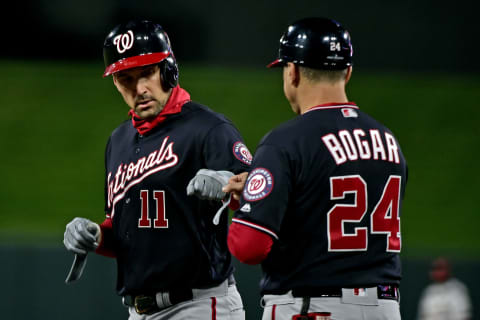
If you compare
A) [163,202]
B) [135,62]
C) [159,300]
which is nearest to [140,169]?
[163,202]

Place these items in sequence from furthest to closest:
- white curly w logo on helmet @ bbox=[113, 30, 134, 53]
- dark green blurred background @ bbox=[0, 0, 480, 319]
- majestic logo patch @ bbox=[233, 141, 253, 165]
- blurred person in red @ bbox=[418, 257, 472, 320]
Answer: dark green blurred background @ bbox=[0, 0, 480, 319], blurred person in red @ bbox=[418, 257, 472, 320], white curly w logo on helmet @ bbox=[113, 30, 134, 53], majestic logo patch @ bbox=[233, 141, 253, 165]

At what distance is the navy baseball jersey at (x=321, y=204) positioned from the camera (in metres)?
2.59

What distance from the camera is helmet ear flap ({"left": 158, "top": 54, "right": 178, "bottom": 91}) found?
3518mm

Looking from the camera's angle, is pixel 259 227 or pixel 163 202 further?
pixel 163 202

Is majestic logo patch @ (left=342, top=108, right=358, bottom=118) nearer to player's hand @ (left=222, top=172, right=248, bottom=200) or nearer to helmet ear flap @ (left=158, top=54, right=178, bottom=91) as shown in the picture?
player's hand @ (left=222, top=172, right=248, bottom=200)

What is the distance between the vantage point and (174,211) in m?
3.33

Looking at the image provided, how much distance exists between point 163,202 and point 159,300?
44cm

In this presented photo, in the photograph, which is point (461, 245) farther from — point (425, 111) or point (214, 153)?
point (214, 153)

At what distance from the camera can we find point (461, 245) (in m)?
12.1

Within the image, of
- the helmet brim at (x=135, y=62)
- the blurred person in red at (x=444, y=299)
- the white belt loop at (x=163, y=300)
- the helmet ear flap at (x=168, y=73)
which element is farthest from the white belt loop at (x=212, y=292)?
the blurred person in red at (x=444, y=299)

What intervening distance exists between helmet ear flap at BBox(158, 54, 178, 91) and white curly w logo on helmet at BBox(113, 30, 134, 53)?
18 centimetres

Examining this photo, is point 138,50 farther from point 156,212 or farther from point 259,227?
point 259,227

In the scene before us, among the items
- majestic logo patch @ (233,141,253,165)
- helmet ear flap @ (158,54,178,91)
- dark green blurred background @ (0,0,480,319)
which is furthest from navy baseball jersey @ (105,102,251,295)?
dark green blurred background @ (0,0,480,319)

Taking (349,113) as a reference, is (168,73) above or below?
above
